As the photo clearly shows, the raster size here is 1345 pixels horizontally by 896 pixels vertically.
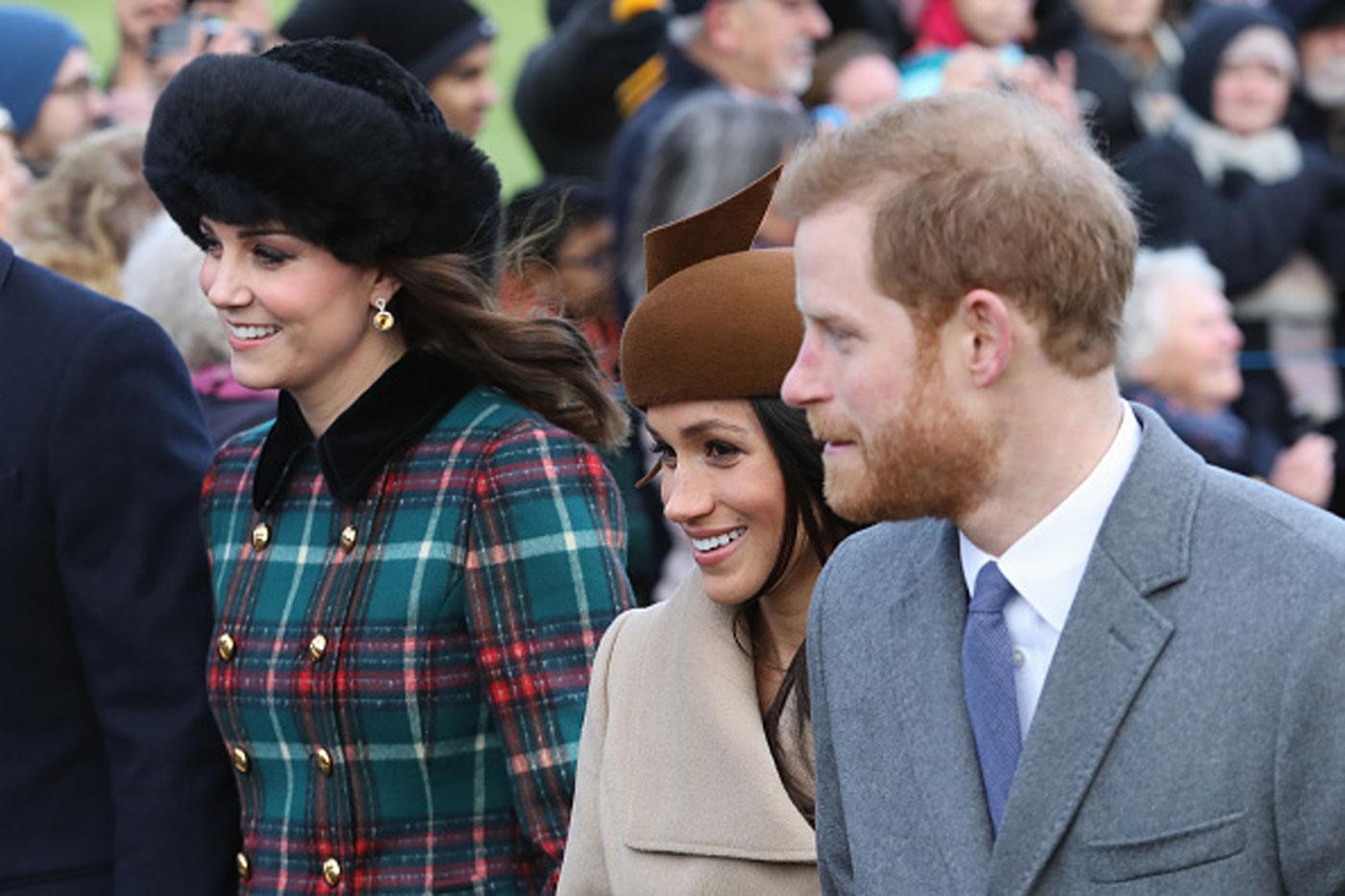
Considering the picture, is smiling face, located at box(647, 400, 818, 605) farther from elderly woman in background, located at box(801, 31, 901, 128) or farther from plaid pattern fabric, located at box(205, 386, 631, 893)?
elderly woman in background, located at box(801, 31, 901, 128)

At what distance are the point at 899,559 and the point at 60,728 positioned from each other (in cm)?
158

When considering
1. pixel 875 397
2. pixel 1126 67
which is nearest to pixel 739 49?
pixel 1126 67

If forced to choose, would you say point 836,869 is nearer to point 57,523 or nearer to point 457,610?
point 457,610

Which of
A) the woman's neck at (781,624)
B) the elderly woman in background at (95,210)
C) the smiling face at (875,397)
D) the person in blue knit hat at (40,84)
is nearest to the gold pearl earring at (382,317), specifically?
the woman's neck at (781,624)

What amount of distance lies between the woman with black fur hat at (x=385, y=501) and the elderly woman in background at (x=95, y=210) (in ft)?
7.35

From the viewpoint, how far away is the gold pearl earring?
3645 mm

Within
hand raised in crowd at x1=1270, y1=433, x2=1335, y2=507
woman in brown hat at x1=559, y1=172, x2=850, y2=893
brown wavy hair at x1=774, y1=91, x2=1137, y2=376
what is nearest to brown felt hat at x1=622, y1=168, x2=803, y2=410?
woman in brown hat at x1=559, y1=172, x2=850, y2=893

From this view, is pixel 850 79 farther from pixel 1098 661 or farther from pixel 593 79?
pixel 1098 661

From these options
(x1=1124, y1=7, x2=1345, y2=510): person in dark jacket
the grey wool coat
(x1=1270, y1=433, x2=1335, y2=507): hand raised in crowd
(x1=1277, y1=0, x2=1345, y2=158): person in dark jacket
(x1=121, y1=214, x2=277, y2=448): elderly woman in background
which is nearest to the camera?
the grey wool coat

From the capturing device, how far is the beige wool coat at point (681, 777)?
3.18 m

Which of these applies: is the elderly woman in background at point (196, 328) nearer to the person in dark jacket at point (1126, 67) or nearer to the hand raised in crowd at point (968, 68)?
the hand raised in crowd at point (968, 68)

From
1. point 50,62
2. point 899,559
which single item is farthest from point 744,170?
point 899,559

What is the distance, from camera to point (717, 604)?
338 centimetres

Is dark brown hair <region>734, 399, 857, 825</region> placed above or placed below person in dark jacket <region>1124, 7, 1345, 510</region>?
above
